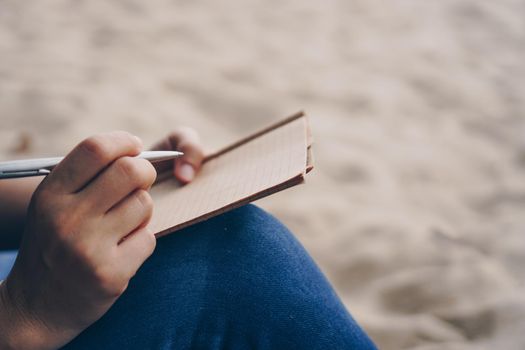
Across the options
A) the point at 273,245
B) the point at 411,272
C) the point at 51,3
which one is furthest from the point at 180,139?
the point at 51,3

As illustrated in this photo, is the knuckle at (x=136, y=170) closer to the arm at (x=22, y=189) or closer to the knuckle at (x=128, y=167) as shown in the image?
the knuckle at (x=128, y=167)

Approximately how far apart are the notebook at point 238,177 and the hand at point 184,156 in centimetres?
1

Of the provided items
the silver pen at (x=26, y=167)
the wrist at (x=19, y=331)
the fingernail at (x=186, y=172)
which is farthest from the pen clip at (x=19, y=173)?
the fingernail at (x=186, y=172)

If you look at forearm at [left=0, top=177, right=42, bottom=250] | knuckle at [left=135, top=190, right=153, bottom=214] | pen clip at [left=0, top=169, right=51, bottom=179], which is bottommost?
forearm at [left=0, top=177, right=42, bottom=250]

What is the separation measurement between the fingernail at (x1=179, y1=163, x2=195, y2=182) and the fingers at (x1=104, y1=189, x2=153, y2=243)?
0.60ft

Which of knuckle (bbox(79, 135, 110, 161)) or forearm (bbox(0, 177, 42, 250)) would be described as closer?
knuckle (bbox(79, 135, 110, 161))

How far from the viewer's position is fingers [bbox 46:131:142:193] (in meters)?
0.50

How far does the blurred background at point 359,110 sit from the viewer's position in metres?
1.16

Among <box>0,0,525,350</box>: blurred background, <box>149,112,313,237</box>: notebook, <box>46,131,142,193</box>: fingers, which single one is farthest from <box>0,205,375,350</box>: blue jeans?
<box>0,0,525,350</box>: blurred background

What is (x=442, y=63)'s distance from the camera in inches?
73.7

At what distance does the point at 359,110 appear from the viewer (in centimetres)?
169

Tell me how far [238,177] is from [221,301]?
0.13m

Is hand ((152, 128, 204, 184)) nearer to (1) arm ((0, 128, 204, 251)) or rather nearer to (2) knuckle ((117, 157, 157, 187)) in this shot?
(1) arm ((0, 128, 204, 251))

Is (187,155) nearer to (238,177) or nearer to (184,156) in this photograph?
(184,156)
